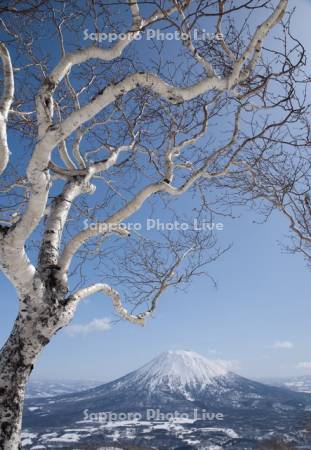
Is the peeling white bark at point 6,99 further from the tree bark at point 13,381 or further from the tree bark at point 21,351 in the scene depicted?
the tree bark at point 13,381

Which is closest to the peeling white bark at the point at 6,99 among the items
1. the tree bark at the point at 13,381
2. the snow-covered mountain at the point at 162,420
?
the tree bark at the point at 13,381

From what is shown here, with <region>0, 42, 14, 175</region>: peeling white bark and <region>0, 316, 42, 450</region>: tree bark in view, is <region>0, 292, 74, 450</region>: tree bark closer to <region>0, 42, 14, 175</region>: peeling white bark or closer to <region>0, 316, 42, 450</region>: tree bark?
<region>0, 316, 42, 450</region>: tree bark

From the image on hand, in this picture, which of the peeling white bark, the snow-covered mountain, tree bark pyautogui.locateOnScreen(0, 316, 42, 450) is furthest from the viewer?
the snow-covered mountain

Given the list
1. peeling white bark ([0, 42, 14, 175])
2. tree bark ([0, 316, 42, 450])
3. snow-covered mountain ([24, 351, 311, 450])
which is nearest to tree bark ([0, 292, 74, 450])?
tree bark ([0, 316, 42, 450])

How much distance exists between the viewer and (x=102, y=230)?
15.4 feet

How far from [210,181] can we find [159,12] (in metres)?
3.65

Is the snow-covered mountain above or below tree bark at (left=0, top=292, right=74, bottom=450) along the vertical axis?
below

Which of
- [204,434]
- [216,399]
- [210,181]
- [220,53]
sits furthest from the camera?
[216,399]

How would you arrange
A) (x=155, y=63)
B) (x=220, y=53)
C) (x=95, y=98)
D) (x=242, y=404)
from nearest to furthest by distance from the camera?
(x=95, y=98) < (x=220, y=53) < (x=155, y=63) < (x=242, y=404)

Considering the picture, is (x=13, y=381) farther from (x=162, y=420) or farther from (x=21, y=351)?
(x=162, y=420)

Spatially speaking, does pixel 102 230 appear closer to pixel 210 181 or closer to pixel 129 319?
pixel 129 319

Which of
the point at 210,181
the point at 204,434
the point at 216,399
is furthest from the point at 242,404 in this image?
the point at 210,181

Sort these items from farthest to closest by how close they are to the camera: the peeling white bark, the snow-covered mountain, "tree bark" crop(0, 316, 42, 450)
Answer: the snow-covered mountain
the peeling white bark
"tree bark" crop(0, 316, 42, 450)

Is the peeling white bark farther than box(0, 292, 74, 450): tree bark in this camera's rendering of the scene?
Yes
